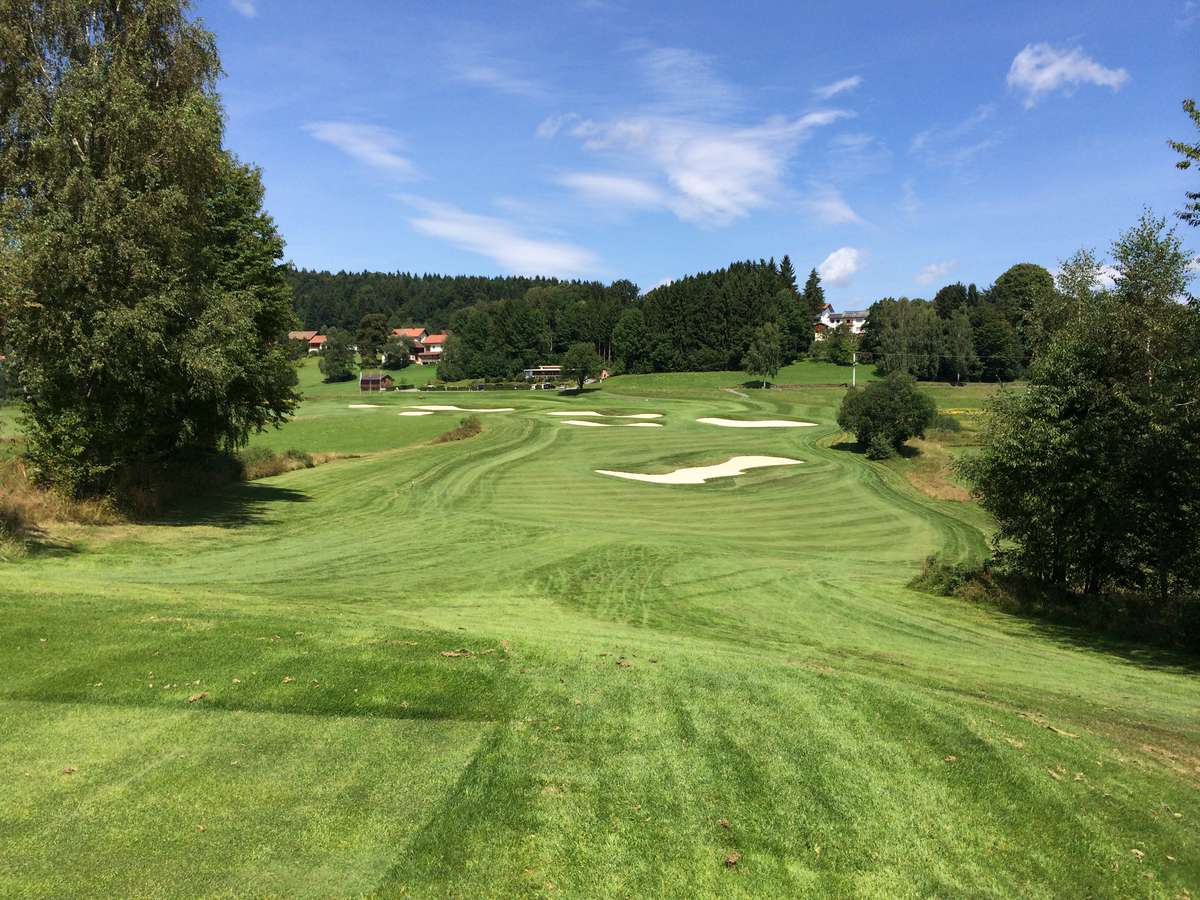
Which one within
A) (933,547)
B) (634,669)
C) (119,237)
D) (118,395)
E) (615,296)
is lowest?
(933,547)

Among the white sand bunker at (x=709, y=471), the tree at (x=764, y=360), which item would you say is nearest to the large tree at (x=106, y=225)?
the white sand bunker at (x=709, y=471)

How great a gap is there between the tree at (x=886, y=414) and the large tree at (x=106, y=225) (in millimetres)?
46088

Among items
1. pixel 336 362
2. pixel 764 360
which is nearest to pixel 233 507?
pixel 764 360

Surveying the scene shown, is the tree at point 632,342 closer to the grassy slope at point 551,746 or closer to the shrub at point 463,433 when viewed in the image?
the shrub at point 463,433

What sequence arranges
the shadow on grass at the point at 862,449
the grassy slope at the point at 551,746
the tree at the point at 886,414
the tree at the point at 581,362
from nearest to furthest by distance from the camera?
the grassy slope at the point at 551,746 → the tree at the point at 886,414 → the shadow on grass at the point at 862,449 → the tree at the point at 581,362

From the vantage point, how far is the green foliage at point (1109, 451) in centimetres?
1784

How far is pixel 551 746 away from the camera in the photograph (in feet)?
23.5

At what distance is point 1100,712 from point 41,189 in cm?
2819

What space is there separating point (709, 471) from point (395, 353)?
5762 inches

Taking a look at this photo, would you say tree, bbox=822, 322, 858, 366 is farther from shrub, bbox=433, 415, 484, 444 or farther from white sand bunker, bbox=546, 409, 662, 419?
shrub, bbox=433, 415, 484, 444

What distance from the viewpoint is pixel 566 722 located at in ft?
25.5

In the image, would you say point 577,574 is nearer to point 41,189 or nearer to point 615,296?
point 41,189

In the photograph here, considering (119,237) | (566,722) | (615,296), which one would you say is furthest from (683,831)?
(615,296)

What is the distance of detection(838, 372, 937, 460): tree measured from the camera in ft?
182
